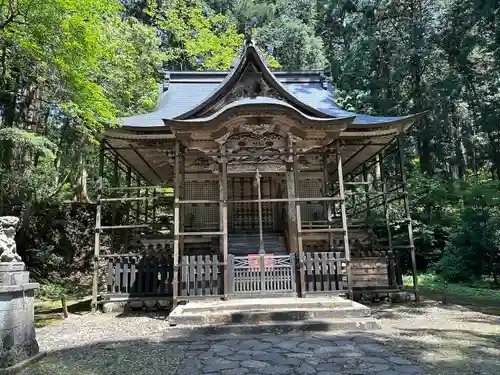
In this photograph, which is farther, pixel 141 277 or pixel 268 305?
pixel 141 277

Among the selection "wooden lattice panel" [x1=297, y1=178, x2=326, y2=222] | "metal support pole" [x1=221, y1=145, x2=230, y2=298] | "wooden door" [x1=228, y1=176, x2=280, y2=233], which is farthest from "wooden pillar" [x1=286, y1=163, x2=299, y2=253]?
"wooden door" [x1=228, y1=176, x2=280, y2=233]

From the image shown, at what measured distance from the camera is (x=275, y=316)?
7.17 m

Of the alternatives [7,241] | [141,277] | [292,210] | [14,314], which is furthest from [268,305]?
[7,241]

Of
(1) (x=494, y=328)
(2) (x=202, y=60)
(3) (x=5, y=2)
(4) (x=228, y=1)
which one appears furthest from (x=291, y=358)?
(4) (x=228, y=1)

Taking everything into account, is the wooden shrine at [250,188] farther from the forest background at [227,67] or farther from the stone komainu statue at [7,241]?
the stone komainu statue at [7,241]

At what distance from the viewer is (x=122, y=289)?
9.82 m

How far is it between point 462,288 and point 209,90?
1167 cm

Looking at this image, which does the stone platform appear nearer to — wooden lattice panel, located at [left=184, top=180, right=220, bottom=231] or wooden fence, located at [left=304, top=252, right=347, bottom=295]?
wooden fence, located at [left=304, top=252, right=347, bottom=295]

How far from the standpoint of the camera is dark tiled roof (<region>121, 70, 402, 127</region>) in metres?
12.0

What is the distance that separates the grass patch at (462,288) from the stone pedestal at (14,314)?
11.5m

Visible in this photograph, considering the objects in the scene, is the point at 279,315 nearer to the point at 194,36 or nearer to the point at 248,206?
the point at 248,206

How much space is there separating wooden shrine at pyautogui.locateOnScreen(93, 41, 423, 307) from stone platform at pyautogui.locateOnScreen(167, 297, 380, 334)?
1.00 meters

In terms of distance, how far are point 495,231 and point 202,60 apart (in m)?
17.6

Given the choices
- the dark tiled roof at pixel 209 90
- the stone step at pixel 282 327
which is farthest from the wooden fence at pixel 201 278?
the dark tiled roof at pixel 209 90
